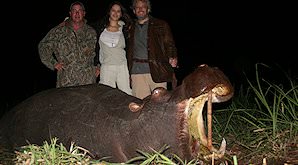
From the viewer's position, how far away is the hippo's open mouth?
149 inches

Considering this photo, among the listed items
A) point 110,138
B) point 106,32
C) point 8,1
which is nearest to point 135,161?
point 110,138

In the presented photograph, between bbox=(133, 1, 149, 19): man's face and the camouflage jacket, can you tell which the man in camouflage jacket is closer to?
the camouflage jacket

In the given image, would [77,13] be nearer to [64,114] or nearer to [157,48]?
[157,48]

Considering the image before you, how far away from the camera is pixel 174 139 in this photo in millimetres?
3854

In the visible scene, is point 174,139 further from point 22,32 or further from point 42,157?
point 22,32

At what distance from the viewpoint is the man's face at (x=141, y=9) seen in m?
6.38

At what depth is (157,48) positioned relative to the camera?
21.4ft

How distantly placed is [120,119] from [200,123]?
718mm

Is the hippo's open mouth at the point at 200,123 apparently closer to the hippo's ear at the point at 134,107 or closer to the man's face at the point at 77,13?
the hippo's ear at the point at 134,107

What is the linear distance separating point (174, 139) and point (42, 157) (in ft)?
3.10

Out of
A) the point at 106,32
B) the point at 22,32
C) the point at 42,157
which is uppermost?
the point at 106,32

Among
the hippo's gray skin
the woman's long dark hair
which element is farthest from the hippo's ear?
the woman's long dark hair


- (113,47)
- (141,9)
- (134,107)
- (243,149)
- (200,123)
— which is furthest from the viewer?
(113,47)

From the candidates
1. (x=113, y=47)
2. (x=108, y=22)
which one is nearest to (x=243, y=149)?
(x=113, y=47)
